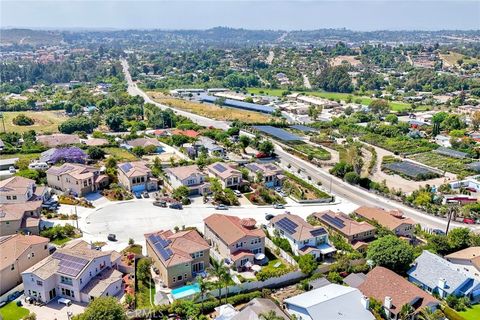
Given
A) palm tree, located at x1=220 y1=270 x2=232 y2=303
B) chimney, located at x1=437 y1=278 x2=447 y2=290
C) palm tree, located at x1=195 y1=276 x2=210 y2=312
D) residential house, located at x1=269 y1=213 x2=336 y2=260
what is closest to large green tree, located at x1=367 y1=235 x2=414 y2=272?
chimney, located at x1=437 y1=278 x2=447 y2=290

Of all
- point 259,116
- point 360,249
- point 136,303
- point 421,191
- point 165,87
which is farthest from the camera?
point 165,87

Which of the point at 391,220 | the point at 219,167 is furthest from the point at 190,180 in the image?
the point at 391,220

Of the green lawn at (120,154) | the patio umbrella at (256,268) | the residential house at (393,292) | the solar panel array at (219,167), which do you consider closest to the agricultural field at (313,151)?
the solar panel array at (219,167)

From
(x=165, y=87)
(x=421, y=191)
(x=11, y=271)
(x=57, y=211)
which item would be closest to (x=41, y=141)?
(x=57, y=211)

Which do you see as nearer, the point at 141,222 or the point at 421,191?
the point at 141,222

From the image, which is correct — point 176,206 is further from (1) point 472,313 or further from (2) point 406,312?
(1) point 472,313

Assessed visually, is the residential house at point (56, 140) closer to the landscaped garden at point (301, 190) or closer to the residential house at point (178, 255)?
the landscaped garden at point (301, 190)

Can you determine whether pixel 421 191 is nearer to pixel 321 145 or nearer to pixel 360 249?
pixel 360 249
